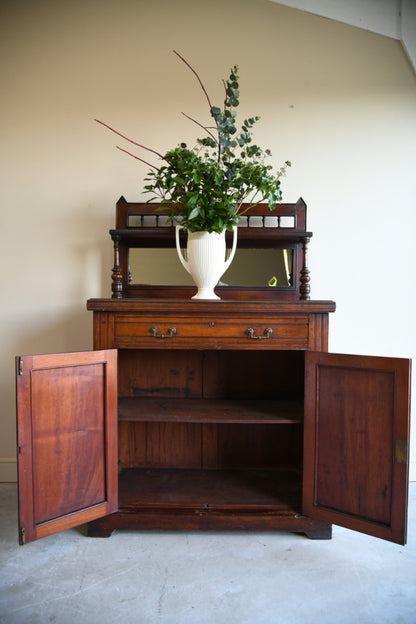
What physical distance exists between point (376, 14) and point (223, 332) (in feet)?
7.72

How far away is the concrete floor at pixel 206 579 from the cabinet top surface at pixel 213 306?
1140mm

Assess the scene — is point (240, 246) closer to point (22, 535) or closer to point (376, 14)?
point (376, 14)

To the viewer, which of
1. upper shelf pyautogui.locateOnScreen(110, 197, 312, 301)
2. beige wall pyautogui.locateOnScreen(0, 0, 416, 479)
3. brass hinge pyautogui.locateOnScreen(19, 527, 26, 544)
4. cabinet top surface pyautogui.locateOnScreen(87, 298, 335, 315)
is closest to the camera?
brass hinge pyautogui.locateOnScreen(19, 527, 26, 544)

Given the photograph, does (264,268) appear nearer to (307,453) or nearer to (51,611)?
(307,453)

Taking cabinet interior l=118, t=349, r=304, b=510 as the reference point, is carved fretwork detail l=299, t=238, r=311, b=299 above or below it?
above

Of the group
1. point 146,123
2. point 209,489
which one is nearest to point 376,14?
point 146,123

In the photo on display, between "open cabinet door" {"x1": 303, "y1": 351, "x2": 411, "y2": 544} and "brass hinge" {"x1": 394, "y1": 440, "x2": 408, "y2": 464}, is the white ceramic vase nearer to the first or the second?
"open cabinet door" {"x1": 303, "y1": 351, "x2": 411, "y2": 544}

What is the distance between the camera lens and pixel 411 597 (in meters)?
1.46

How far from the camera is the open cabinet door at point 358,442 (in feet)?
5.17

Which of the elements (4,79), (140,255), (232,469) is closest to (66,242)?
(140,255)

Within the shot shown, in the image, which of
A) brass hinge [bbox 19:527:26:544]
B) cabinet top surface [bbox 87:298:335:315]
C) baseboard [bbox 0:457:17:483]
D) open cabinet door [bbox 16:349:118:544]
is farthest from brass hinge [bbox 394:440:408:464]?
baseboard [bbox 0:457:17:483]

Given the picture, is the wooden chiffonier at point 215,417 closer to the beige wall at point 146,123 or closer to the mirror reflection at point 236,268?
the mirror reflection at point 236,268

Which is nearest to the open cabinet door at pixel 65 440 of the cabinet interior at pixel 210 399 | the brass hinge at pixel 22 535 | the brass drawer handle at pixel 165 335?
the brass hinge at pixel 22 535

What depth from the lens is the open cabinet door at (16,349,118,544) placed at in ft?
5.12
